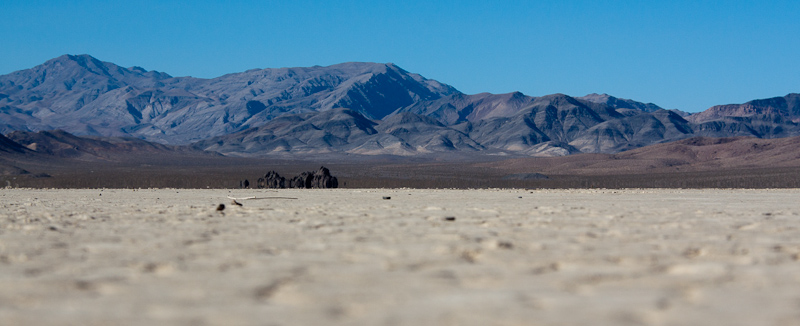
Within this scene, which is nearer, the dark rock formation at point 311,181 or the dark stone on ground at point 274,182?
the dark rock formation at point 311,181

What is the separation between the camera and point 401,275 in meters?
6.13

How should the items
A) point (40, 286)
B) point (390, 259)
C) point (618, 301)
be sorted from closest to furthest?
point (618, 301), point (40, 286), point (390, 259)

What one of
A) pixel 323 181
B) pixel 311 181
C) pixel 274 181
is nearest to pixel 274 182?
pixel 274 181

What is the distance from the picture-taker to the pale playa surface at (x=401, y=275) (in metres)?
4.68

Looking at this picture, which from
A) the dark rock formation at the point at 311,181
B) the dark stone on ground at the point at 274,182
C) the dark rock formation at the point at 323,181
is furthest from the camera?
the dark stone on ground at the point at 274,182

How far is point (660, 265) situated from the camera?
6.68 m

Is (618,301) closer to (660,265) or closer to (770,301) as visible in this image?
(770,301)

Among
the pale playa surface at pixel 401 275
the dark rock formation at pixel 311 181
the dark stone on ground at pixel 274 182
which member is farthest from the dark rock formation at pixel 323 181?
the pale playa surface at pixel 401 275

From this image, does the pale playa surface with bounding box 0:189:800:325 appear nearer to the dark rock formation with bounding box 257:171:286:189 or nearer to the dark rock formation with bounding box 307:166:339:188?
the dark rock formation with bounding box 307:166:339:188

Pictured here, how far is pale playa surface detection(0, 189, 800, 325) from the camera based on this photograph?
4.68 meters

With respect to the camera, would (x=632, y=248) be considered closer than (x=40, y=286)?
No

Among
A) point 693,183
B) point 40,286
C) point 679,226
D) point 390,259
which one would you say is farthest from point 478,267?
point 693,183

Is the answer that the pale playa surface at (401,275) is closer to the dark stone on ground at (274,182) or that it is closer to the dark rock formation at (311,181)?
the dark rock formation at (311,181)

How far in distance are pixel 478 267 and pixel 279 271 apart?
1.66m
